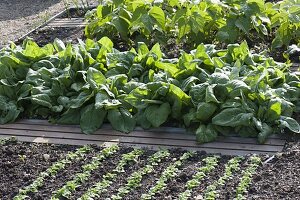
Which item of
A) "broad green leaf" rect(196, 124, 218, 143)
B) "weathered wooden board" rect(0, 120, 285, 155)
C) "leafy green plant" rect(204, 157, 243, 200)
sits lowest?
"weathered wooden board" rect(0, 120, 285, 155)

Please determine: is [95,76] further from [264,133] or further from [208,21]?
[208,21]

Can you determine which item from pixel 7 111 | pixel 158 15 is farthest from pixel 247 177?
pixel 158 15

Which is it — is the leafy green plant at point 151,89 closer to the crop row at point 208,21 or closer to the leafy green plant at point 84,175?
the leafy green plant at point 84,175

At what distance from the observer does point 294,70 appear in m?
6.12

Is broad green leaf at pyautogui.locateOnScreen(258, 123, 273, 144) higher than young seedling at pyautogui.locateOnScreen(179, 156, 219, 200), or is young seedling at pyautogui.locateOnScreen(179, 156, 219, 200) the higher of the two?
young seedling at pyautogui.locateOnScreen(179, 156, 219, 200)

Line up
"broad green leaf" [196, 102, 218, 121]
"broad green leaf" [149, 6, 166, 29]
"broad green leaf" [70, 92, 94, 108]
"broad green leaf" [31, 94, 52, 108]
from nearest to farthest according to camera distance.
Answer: "broad green leaf" [196, 102, 218, 121] < "broad green leaf" [70, 92, 94, 108] < "broad green leaf" [31, 94, 52, 108] < "broad green leaf" [149, 6, 166, 29]

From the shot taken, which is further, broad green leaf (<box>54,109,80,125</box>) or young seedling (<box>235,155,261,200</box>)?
broad green leaf (<box>54,109,80,125</box>)

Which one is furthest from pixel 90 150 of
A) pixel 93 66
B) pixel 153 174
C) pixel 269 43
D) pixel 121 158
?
pixel 269 43

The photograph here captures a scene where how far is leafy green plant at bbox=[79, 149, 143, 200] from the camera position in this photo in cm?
443

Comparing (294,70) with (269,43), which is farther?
(269,43)

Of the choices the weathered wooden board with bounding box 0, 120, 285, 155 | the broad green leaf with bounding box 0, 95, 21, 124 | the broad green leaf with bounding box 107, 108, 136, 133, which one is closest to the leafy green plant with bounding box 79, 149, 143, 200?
the weathered wooden board with bounding box 0, 120, 285, 155

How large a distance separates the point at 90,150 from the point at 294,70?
2.07 meters

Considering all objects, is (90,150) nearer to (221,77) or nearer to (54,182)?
(54,182)

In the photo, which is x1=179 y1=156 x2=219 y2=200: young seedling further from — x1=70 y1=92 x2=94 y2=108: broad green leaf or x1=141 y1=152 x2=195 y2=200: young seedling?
x1=70 y1=92 x2=94 y2=108: broad green leaf
